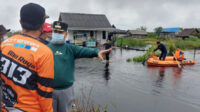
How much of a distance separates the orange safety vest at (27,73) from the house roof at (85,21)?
81.6 feet

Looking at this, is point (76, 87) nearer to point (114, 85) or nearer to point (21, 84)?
point (114, 85)

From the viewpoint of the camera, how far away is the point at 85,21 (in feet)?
95.3

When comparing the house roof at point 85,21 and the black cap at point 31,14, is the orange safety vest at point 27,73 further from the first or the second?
the house roof at point 85,21

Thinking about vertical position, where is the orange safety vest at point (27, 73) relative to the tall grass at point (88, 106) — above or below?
above

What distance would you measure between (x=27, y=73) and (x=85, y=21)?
28119mm

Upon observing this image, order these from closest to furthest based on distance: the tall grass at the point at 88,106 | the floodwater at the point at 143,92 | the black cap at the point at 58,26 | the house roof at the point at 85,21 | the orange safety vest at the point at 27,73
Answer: the orange safety vest at the point at 27,73 < the black cap at the point at 58,26 < the tall grass at the point at 88,106 < the floodwater at the point at 143,92 < the house roof at the point at 85,21

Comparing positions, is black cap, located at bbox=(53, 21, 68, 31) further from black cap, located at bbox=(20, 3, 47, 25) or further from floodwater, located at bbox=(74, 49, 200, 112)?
floodwater, located at bbox=(74, 49, 200, 112)

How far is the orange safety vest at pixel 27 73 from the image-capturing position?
160cm

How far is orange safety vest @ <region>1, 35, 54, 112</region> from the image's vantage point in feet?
5.26

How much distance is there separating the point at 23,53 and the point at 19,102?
48 centimetres

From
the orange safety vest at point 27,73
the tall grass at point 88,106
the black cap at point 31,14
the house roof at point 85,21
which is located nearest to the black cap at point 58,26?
the black cap at point 31,14

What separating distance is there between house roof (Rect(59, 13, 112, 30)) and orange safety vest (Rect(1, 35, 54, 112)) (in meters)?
24.9

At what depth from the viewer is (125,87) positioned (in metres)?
7.97

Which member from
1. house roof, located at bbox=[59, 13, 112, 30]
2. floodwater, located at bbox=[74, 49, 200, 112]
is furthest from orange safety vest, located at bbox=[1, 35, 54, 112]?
house roof, located at bbox=[59, 13, 112, 30]
